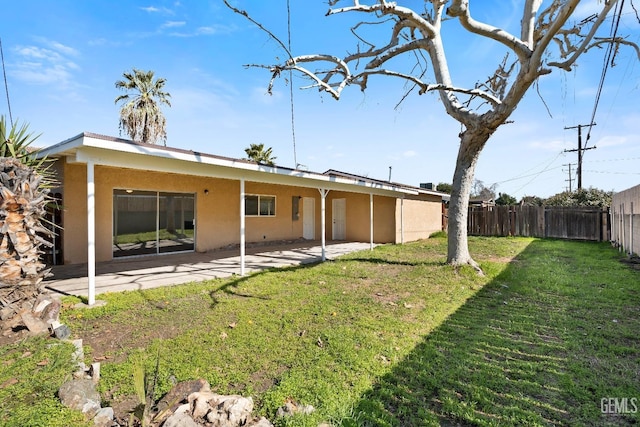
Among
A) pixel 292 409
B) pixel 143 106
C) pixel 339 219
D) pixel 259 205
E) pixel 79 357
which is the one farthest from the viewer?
pixel 143 106

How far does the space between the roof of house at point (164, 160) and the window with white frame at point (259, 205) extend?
353 cm

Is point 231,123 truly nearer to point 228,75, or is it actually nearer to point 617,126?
point 228,75

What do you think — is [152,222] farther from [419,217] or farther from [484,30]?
[419,217]

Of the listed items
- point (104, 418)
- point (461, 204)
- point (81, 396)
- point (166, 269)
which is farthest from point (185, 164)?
point (461, 204)

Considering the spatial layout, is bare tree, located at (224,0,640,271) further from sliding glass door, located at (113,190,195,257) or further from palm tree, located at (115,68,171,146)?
palm tree, located at (115,68,171,146)

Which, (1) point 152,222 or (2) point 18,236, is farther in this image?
(1) point 152,222

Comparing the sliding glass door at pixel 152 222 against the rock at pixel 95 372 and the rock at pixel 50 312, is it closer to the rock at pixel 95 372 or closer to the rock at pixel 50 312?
the rock at pixel 50 312

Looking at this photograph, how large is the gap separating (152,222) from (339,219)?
8860 mm

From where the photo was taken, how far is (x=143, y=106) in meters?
20.7

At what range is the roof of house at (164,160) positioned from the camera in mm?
4996

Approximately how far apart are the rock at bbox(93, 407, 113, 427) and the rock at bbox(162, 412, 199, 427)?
47cm

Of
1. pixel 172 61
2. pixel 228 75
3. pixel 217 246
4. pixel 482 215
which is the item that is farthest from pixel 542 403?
pixel 482 215

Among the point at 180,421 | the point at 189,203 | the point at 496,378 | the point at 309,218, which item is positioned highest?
the point at 189,203

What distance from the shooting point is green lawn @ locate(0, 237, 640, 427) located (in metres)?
2.65
